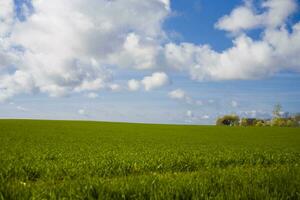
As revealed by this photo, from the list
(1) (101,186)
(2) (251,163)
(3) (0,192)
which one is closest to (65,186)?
(1) (101,186)

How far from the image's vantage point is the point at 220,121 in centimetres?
14962

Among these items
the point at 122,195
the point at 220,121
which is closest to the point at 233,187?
the point at 122,195

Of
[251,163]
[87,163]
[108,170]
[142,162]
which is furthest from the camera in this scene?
[251,163]

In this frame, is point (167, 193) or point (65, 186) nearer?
point (167, 193)

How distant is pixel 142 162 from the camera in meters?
14.7

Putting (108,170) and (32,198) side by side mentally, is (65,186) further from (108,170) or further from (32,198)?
(108,170)

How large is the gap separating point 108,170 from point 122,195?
21.3ft

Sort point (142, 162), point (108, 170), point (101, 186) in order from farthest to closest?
point (142, 162) < point (108, 170) < point (101, 186)

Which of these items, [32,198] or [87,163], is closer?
[32,198]

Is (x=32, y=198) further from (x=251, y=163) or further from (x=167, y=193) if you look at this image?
(x=251, y=163)

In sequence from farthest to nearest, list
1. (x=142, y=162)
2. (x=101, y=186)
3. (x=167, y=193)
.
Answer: (x=142, y=162) → (x=101, y=186) → (x=167, y=193)

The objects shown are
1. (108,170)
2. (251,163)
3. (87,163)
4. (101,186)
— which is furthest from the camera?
(251,163)

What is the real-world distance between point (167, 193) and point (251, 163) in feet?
43.4

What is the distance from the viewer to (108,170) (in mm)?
12711
